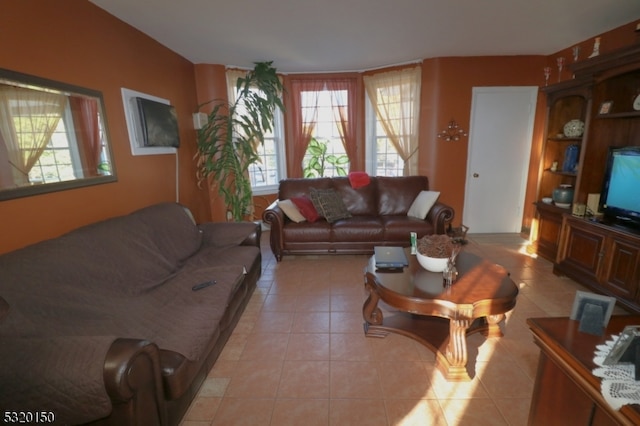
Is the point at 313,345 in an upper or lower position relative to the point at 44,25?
lower

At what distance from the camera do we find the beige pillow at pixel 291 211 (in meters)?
3.63

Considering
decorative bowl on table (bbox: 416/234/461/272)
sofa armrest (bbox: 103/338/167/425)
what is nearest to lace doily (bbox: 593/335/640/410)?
decorative bowl on table (bbox: 416/234/461/272)

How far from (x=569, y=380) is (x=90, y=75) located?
3.32m

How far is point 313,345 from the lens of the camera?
6.88ft

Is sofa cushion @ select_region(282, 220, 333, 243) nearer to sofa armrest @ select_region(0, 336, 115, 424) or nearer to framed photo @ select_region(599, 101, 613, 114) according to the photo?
sofa armrest @ select_region(0, 336, 115, 424)

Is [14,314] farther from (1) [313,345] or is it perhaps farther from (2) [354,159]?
(2) [354,159]

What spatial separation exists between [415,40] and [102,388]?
4.02m

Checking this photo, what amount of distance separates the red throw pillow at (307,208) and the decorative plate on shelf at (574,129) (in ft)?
9.73

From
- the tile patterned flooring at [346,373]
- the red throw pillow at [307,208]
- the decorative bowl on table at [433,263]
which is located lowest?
the tile patterned flooring at [346,373]

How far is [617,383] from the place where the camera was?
816mm

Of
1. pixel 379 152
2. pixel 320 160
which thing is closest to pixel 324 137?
pixel 320 160

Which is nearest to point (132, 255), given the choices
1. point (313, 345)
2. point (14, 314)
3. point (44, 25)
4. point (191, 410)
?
point (14, 314)

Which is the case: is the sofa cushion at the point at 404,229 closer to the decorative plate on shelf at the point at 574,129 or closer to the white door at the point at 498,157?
the white door at the point at 498,157

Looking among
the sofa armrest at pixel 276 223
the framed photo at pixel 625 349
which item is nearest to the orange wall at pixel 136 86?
the sofa armrest at pixel 276 223
